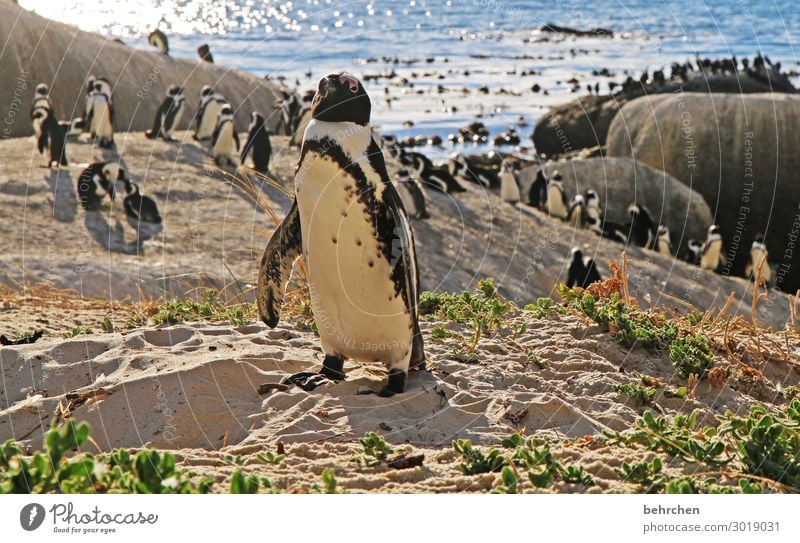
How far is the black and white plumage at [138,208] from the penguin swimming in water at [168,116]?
251 cm

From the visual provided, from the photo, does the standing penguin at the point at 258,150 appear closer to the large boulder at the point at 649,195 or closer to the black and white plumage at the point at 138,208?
the black and white plumage at the point at 138,208

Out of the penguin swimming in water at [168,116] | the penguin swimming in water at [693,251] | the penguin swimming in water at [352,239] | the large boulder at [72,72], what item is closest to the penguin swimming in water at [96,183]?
the penguin swimming in water at [168,116]

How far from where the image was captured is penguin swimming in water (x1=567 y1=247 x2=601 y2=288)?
28.9 ft

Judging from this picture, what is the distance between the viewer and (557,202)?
38.9 ft

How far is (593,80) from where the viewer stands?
1838 centimetres

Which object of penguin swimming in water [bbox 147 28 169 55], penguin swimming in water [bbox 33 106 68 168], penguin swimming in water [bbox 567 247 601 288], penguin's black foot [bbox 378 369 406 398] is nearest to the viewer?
penguin's black foot [bbox 378 369 406 398]

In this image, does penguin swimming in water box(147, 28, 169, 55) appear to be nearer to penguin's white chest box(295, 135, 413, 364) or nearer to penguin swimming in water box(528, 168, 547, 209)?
penguin swimming in water box(528, 168, 547, 209)

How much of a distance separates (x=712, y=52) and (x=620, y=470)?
15.0 meters

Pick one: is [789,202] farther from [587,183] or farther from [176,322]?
[176,322]

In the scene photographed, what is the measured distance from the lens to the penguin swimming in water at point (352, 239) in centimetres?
359

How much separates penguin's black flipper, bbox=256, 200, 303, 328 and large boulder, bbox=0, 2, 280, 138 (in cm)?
828

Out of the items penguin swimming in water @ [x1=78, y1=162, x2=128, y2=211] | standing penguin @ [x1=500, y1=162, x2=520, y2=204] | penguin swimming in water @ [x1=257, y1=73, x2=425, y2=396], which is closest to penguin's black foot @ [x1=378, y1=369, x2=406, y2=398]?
penguin swimming in water @ [x1=257, y1=73, x2=425, y2=396]

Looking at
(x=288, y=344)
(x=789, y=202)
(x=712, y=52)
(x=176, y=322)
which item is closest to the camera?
(x=288, y=344)

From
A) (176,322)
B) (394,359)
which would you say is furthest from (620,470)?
(176,322)
